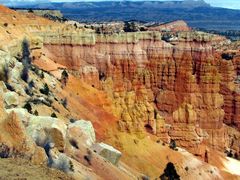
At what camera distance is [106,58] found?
69.0m

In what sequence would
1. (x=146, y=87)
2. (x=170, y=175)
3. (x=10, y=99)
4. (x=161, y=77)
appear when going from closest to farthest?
(x=10, y=99) → (x=170, y=175) → (x=146, y=87) → (x=161, y=77)

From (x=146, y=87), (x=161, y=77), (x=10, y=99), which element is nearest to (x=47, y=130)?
(x=10, y=99)

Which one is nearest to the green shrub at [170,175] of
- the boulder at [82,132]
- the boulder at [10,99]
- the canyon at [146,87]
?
the canyon at [146,87]

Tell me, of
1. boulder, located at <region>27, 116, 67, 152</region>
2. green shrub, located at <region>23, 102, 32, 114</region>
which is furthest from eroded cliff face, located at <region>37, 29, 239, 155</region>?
boulder, located at <region>27, 116, 67, 152</region>

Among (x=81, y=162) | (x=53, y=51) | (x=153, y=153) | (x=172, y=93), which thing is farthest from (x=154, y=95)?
(x=81, y=162)

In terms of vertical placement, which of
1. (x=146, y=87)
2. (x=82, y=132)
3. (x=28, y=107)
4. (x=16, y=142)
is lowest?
(x=146, y=87)

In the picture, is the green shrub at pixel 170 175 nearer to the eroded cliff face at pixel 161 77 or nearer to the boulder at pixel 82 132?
the boulder at pixel 82 132

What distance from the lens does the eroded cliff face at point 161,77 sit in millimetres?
66625

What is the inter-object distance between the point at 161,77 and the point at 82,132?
44.5 m

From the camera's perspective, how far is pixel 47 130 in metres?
24.8

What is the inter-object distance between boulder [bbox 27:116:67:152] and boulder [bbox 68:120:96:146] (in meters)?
2.97

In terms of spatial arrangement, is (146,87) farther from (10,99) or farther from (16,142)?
(16,142)

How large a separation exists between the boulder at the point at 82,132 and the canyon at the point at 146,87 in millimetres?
15488

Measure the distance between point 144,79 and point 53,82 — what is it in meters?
23.5
